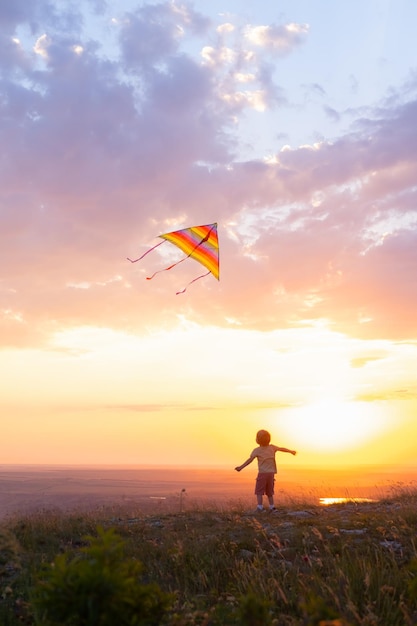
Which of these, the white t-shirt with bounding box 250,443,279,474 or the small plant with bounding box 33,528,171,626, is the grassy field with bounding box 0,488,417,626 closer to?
the small plant with bounding box 33,528,171,626

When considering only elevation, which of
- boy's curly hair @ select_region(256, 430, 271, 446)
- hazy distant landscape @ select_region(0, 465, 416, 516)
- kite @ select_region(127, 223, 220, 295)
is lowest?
hazy distant landscape @ select_region(0, 465, 416, 516)

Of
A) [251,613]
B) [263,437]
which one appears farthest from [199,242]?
[251,613]

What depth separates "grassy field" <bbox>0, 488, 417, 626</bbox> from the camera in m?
3.96

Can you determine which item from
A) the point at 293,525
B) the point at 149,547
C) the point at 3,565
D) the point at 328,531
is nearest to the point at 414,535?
the point at 328,531

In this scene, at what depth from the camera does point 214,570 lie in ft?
29.7

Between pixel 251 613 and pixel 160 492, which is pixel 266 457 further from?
pixel 160 492

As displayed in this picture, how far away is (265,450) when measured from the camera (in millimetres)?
17594

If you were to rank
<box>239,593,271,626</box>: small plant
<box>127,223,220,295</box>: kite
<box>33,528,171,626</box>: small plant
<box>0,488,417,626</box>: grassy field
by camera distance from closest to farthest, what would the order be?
<box>33,528,171,626</box>: small plant, <box>0,488,417,626</box>: grassy field, <box>239,593,271,626</box>: small plant, <box>127,223,220,295</box>: kite

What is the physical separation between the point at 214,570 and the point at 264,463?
8.49 m

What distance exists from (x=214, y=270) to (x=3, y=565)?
8092 millimetres

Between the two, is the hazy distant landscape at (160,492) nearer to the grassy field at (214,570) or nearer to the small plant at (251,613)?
the grassy field at (214,570)

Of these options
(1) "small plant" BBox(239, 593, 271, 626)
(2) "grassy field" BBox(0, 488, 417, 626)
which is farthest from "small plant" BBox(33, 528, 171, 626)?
(1) "small plant" BBox(239, 593, 271, 626)

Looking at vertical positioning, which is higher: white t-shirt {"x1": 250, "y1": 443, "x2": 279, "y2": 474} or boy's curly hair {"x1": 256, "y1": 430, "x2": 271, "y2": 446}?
boy's curly hair {"x1": 256, "y1": 430, "x2": 271, "y2": 446}

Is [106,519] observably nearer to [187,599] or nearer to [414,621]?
[187,599]
